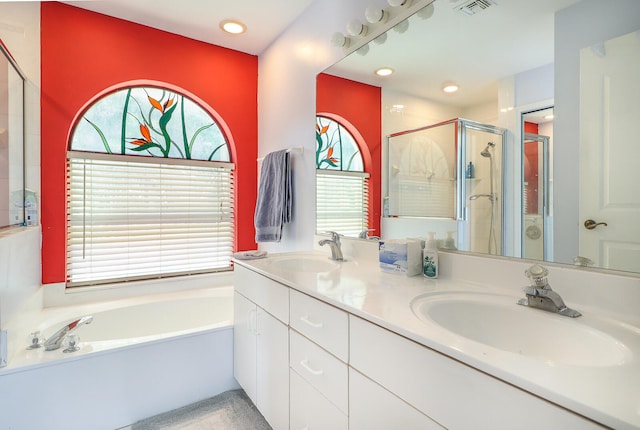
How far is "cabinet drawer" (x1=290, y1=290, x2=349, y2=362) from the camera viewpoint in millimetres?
998

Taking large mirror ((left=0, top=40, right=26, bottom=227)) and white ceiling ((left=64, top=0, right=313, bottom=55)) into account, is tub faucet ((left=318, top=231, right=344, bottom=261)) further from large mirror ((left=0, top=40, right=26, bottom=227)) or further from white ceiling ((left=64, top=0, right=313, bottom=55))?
large mirror ((left=0, top=40, right=26, bottom=227))

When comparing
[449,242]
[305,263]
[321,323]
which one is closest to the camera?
[321,323]

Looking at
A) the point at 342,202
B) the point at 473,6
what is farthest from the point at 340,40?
the point at 342,202

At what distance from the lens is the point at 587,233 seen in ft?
3.09

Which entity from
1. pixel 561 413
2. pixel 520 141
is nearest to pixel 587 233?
pixel 520 141

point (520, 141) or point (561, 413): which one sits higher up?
point (520, 141)

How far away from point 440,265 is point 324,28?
5.31 feet

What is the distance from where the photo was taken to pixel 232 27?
2.38 meters

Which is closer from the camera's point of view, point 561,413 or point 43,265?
point 561,413

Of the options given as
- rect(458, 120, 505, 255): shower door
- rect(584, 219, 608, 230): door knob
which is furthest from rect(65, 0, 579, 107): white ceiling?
rect(584, 219, 608, 230): door knob

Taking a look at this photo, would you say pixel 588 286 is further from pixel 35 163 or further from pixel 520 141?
pixel 35 163

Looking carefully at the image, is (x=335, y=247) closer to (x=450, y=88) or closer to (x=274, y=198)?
(x=274, y=198)

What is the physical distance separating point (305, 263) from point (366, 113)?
92cm

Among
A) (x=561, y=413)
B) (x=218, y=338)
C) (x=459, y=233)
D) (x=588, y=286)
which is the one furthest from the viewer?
(x=218, y=338)
